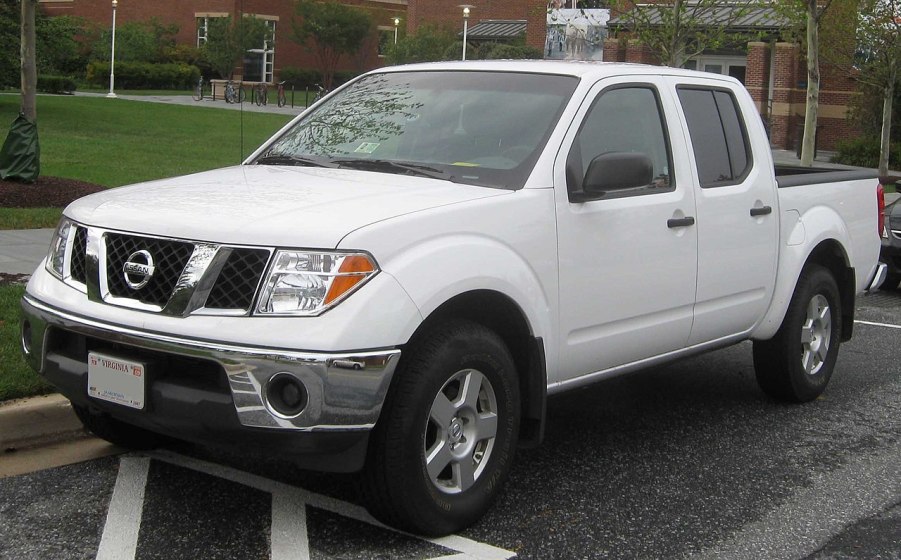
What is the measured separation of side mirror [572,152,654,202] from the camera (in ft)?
16.0

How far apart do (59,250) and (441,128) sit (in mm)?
1767

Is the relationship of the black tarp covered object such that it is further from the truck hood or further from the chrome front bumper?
the chrome front bumper

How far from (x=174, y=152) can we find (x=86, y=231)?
18.3 m

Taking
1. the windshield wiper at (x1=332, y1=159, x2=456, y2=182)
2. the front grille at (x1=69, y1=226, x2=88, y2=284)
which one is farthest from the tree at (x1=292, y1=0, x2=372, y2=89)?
the front grille at (x1=69, y1=226, x2=88, y2=284)

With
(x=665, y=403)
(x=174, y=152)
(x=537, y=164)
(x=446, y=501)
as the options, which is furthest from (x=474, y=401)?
(x=174, y=152)

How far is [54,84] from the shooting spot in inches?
1619

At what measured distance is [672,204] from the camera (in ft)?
17.9

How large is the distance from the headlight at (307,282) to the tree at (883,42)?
2426 cm

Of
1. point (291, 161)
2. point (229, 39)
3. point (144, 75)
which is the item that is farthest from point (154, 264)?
point (144, 75)

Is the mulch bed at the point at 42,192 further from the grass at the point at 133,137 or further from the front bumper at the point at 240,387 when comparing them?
the front bumper at the point at 240,387

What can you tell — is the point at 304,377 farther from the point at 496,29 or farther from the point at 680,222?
the point at 496,29

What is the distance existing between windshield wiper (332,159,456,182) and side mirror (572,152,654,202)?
1.93 feet

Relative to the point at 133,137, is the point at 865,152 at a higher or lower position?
higher

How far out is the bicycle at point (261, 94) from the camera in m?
44.8
